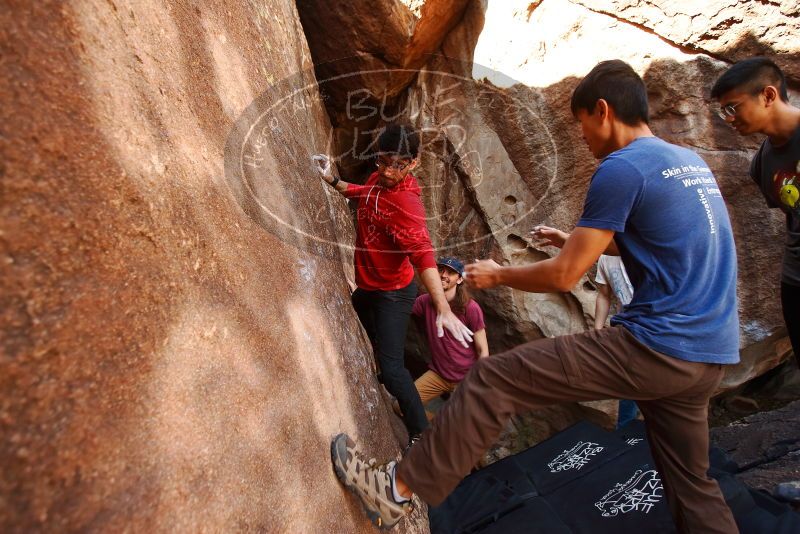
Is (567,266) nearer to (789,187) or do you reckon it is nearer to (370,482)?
(370,482)

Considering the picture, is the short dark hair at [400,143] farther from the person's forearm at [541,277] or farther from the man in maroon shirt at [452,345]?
the man in maroon shirt at [452,345]

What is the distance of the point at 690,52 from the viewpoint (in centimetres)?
366

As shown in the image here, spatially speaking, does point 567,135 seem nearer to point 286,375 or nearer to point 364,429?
point 364,429

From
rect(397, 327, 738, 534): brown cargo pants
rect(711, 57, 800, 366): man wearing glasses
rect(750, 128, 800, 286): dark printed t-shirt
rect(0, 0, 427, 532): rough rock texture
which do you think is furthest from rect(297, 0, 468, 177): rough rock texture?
rect(397, 327, 738, 534): brown cargo pants

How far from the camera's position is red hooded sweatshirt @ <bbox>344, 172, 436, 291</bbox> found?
263cm

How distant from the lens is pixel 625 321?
1.73 metres

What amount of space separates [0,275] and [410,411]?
2.44 metres

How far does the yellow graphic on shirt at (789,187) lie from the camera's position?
2.49 metres

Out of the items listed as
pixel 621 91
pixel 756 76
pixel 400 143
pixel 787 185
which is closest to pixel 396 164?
pixel 400 143

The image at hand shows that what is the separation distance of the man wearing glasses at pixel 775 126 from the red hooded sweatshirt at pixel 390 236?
1.79 metres

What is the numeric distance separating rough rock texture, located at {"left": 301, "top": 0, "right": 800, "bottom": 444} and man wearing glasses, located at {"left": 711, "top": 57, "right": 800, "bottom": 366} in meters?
1.24

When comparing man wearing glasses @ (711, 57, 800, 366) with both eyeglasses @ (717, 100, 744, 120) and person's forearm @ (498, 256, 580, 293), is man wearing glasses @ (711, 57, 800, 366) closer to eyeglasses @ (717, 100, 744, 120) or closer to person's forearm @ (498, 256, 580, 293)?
eyeglasses @ (717, 100, 744, 120)

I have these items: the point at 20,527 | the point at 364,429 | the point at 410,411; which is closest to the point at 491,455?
the point at 410,411

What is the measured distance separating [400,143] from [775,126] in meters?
2.00
